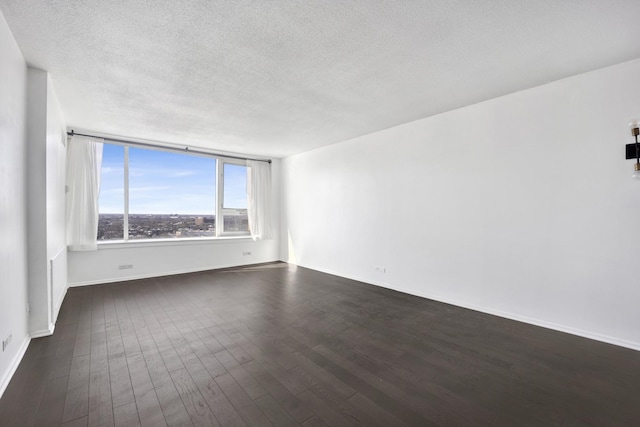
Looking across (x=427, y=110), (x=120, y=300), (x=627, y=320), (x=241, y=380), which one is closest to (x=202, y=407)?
(x=241, y=380)

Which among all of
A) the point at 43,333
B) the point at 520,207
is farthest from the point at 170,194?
the point at 520,207

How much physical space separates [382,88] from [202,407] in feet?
11.1

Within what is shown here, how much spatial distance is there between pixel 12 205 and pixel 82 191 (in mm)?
2841

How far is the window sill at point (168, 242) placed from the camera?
502cm

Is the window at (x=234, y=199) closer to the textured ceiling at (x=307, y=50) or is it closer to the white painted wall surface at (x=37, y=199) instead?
the textured ceiling at (x=307, y=50)

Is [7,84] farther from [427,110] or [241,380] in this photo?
[427,110]

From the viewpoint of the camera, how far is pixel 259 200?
6.85m

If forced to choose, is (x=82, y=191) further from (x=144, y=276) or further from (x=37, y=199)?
(x=37, y=199)

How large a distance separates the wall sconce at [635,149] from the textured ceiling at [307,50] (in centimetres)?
63

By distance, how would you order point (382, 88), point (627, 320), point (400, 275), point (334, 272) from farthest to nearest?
point (334, 272) < point (400, 275) < point (382, 88) < point (627, 320)

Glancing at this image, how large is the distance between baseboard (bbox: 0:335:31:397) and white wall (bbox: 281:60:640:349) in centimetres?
436

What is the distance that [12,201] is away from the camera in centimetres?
229

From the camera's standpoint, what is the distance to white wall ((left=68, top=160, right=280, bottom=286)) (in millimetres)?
4812

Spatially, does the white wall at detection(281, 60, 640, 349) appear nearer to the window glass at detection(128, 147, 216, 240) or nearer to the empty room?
the empty room
